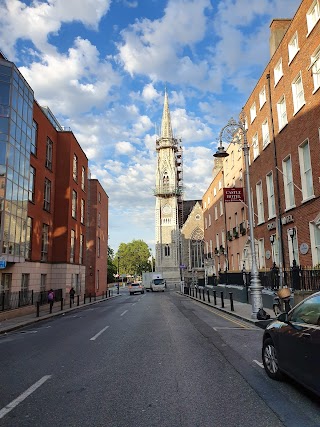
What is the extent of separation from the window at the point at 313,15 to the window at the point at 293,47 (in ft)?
4.62

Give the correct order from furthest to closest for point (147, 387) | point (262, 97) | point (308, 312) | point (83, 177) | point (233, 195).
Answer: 1. point (83, 177)
2. point (262, 97)
3. point (233, 195)
4. point (147, 387)
5. point (308, 312)

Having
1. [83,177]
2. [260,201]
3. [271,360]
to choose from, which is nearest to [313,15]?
[260,201]

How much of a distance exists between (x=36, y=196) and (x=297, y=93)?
58.5ft

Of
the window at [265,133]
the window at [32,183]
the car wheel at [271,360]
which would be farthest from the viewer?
the window at [32,183]

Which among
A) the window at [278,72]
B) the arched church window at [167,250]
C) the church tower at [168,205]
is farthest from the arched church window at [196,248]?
the window at [278,72]

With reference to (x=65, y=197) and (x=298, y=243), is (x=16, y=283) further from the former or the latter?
(x=298, y=243)

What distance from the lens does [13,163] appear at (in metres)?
19.9

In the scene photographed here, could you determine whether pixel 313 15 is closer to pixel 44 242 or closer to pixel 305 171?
pixel 305 171

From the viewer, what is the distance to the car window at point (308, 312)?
4737 millimetres

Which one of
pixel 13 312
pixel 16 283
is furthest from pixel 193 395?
pixel 16 283

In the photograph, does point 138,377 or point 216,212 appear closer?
point 138,377

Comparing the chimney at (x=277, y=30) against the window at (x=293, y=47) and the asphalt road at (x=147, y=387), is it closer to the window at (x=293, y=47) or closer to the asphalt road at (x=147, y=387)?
the window at (x=293, y=47)

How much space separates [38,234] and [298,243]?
55.9ft

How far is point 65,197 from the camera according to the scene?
29078 millimetres
